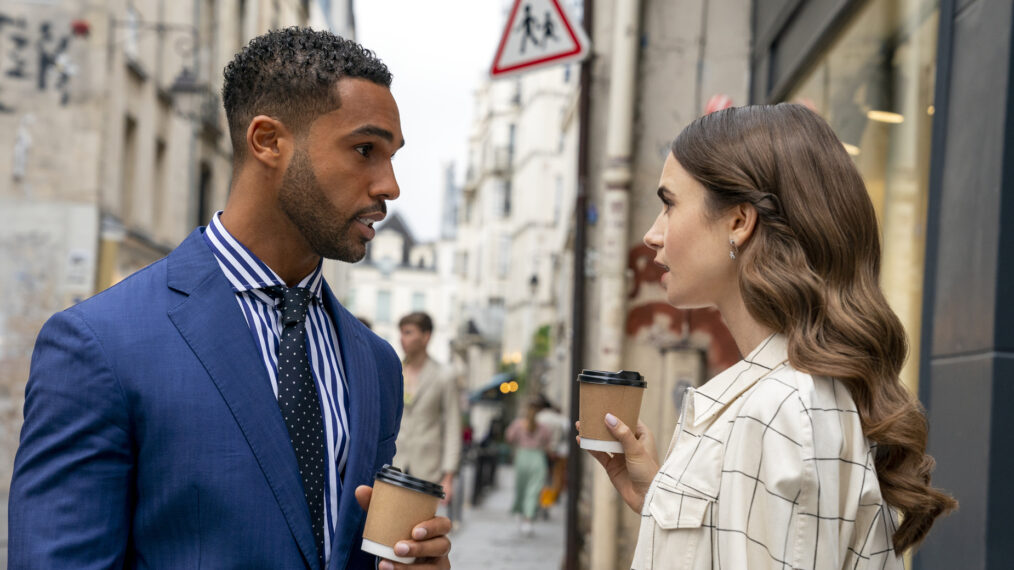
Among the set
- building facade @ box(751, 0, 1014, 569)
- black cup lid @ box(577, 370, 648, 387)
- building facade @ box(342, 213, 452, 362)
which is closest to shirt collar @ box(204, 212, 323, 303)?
black cup lid @ box(577, 370, 648, 387)

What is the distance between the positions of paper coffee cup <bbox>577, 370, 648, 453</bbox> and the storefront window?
6.24ft

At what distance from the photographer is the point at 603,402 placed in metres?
2.24

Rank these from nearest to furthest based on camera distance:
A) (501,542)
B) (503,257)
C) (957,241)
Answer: (957,241)
(501,542)
(503,257)

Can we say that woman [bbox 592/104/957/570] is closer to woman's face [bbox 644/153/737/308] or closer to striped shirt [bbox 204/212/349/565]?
woman's face [bbox 644/153/737/308]

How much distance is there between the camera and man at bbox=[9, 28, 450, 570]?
174 cm

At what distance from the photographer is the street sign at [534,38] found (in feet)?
23.8

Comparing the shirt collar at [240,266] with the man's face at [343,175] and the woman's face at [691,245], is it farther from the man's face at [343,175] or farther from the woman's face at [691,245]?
the woman's face at [691,245]

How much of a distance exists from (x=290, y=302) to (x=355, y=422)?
0.86 feet

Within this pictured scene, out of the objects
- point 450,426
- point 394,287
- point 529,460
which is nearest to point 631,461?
point 450,426

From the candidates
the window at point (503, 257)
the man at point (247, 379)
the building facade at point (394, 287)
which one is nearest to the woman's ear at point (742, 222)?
the man at point (247, 379)

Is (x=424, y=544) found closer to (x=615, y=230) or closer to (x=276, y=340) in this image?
(x=276, y=340)

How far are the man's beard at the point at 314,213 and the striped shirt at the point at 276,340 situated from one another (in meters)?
0.12

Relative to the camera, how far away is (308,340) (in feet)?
6.95

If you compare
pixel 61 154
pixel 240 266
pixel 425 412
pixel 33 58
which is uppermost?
pixel 33 58
